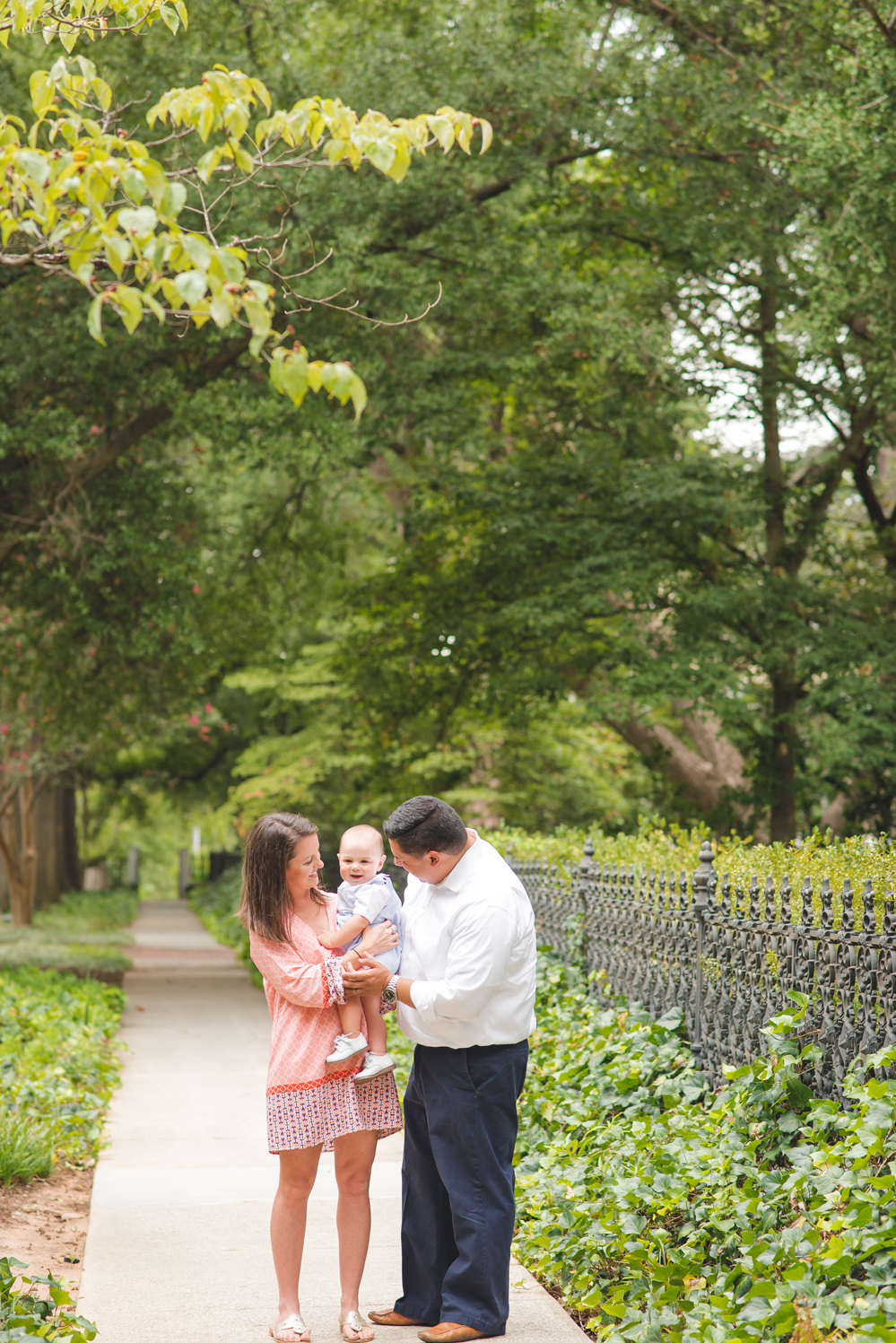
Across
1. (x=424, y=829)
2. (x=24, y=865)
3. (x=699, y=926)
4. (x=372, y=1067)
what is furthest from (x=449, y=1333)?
(x=24, y=865)

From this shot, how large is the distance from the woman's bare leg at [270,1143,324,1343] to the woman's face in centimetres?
80

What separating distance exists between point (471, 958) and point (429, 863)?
0.33m

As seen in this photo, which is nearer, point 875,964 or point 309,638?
point 875,964

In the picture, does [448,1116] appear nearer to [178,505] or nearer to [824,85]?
[178,505]

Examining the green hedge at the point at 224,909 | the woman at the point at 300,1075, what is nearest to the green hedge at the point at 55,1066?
the woman at the point at 300,1075

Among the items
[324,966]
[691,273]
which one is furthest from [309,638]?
[324,966]

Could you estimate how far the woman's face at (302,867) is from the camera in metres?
3.83

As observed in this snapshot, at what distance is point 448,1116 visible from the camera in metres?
3.80

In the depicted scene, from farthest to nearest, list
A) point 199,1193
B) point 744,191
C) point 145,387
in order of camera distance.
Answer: point 744,191 < point 145,387 < point 199,1193

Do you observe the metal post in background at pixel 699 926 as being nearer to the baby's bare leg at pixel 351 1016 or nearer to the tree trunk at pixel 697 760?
the baby's bare leg at pixel 351 1016

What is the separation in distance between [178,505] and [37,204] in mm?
10026

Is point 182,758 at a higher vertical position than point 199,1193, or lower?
higher

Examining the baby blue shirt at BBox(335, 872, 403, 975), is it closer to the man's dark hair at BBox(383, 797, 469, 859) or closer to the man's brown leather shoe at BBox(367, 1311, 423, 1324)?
the man's dark hair at BBox(383, 797, 469, 859)

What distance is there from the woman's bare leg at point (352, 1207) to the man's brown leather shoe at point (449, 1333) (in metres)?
0.23
